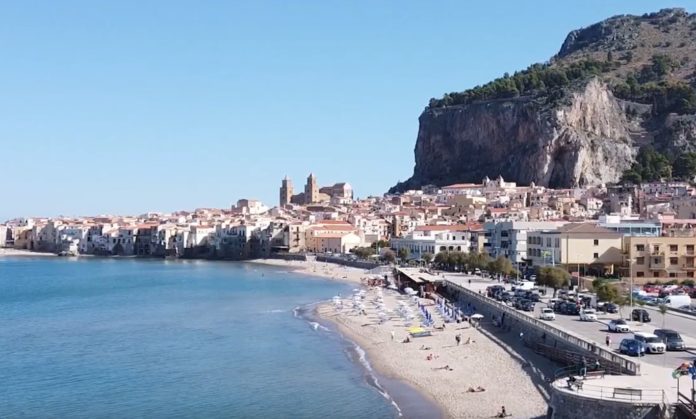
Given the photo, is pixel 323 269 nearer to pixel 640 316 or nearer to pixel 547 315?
pixel 547 315

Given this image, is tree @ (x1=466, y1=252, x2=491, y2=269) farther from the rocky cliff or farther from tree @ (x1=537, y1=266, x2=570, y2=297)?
the rocky cliff

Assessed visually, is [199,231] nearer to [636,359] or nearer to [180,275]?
[180,275]

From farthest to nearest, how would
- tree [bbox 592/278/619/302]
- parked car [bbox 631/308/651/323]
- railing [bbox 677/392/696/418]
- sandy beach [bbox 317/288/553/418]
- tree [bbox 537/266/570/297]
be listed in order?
tree [bbox 537/266/570/297], tree [bbox 592/278/619/302], parked car [bbox 631/308/651/323], sandy beach [bbox 317/288/553/418], railing [bbox 677/392/696/418]

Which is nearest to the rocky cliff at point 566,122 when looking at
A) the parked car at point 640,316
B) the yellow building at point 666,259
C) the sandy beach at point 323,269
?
the sandy beach at point 323,269

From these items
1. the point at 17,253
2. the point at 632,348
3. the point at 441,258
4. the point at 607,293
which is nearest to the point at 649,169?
the point at 441,258

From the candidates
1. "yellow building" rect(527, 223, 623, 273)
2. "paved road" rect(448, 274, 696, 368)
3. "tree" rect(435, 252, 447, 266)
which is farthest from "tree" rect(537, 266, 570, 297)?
"tree" rect(435, 252, 447, 266)

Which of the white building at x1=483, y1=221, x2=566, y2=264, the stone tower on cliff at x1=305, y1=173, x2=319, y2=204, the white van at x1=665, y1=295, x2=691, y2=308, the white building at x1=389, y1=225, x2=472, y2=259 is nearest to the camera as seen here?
the white van at x1=665, y1=295, x2=691, y2=308
